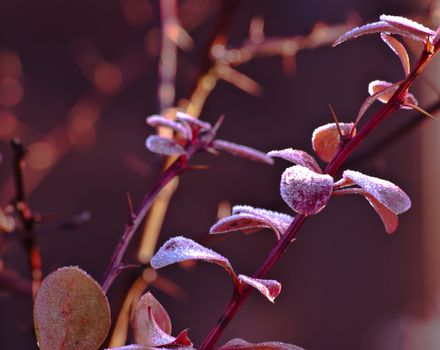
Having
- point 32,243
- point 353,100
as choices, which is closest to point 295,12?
point 353,100

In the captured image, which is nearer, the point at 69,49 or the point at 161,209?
the point at 161,209

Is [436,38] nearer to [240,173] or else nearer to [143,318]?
[143,318]

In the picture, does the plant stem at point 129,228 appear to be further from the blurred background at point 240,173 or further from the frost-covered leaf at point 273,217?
the blurred background at point 240,173

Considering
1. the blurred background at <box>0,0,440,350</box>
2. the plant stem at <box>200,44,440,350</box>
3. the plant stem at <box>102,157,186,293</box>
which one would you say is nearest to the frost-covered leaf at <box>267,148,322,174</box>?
the plant stem at <box>200,44,440,350</box>

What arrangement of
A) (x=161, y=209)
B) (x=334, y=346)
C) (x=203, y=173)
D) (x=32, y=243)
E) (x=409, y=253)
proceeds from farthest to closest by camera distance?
(x=409, y=253)
(x=334, y=346)
(x=203, y=173)
(x=161, y=209)
(x=32, y=243)

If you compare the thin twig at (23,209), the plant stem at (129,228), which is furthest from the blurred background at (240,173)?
the plant stem at (129,228)

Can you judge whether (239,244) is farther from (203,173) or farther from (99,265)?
(99,265)

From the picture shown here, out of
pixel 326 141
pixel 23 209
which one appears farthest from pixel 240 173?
pixel 326 141
